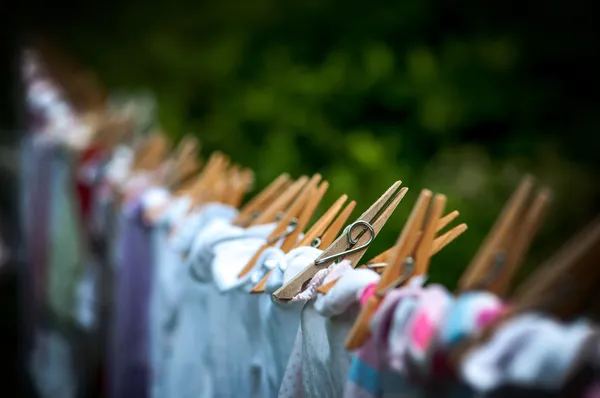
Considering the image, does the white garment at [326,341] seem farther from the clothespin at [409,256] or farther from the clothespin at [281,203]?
the clothespin at [281,203]

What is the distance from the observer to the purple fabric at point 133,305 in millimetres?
2014

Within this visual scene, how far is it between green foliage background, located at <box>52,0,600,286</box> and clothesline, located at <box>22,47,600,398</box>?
147 cm

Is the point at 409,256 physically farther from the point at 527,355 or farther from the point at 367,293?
the point at 527,355

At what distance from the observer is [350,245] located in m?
1.10

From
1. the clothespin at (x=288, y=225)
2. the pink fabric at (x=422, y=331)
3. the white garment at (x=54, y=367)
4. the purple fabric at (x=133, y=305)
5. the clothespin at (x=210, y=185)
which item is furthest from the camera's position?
the white garment at (x=54, y=367)

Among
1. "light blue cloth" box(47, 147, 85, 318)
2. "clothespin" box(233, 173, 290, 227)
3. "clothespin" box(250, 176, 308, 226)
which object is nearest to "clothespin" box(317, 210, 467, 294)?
"clothespin" box(250, 176, 308, 226)

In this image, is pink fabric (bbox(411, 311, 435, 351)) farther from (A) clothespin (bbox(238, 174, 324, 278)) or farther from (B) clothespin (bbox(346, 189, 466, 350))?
(A) clothespin (bbox(238, 174, 324, 278))

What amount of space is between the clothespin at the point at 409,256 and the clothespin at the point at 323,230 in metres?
0.28

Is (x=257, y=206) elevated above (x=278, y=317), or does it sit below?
above

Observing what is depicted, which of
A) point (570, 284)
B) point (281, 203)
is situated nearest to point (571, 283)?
point (570, 284)

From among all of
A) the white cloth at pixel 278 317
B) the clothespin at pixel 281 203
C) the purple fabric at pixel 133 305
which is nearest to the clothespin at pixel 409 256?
the white cloth at pixel 278 317

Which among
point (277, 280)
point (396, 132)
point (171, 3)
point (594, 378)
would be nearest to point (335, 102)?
point (396, 132)

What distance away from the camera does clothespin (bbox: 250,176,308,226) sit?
1417 millimetres

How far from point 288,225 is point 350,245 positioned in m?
0.23
